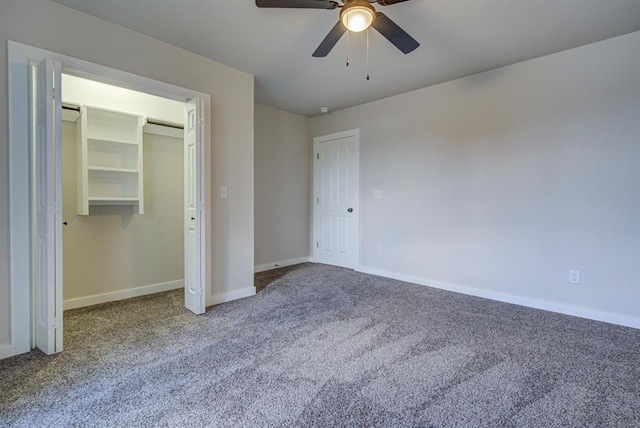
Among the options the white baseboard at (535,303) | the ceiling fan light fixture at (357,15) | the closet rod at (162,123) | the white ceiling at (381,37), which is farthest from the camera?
the closet rod at (162,123)

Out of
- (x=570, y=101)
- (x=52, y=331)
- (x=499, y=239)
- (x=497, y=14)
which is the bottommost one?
(x=52, y=331)

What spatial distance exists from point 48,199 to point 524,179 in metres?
4.13

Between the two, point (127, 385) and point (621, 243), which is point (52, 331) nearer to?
point (127, 385)

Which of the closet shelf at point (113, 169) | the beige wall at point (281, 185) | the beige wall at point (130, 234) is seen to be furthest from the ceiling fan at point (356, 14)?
the beige wall at point (281, 185)

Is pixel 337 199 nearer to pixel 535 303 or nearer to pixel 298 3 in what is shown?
pixel 535 303

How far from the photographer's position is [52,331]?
2.14 meters

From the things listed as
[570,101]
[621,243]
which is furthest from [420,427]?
[570,101]

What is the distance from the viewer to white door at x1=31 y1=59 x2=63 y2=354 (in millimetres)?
2086

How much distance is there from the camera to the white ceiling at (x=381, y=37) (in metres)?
2.33

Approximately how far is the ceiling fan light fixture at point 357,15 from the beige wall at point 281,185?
2.96 metres

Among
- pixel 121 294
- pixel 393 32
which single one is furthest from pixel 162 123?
pixel 393 32

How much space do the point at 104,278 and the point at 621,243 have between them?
5003 millimetres

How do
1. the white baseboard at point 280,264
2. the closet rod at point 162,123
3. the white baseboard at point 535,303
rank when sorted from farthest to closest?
the white baseboard at point 280,264 → the closet rod at point 162,123 → the white baseboard at point 535,303

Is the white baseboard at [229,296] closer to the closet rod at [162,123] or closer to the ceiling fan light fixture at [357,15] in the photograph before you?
the closet rod at [162,123]
